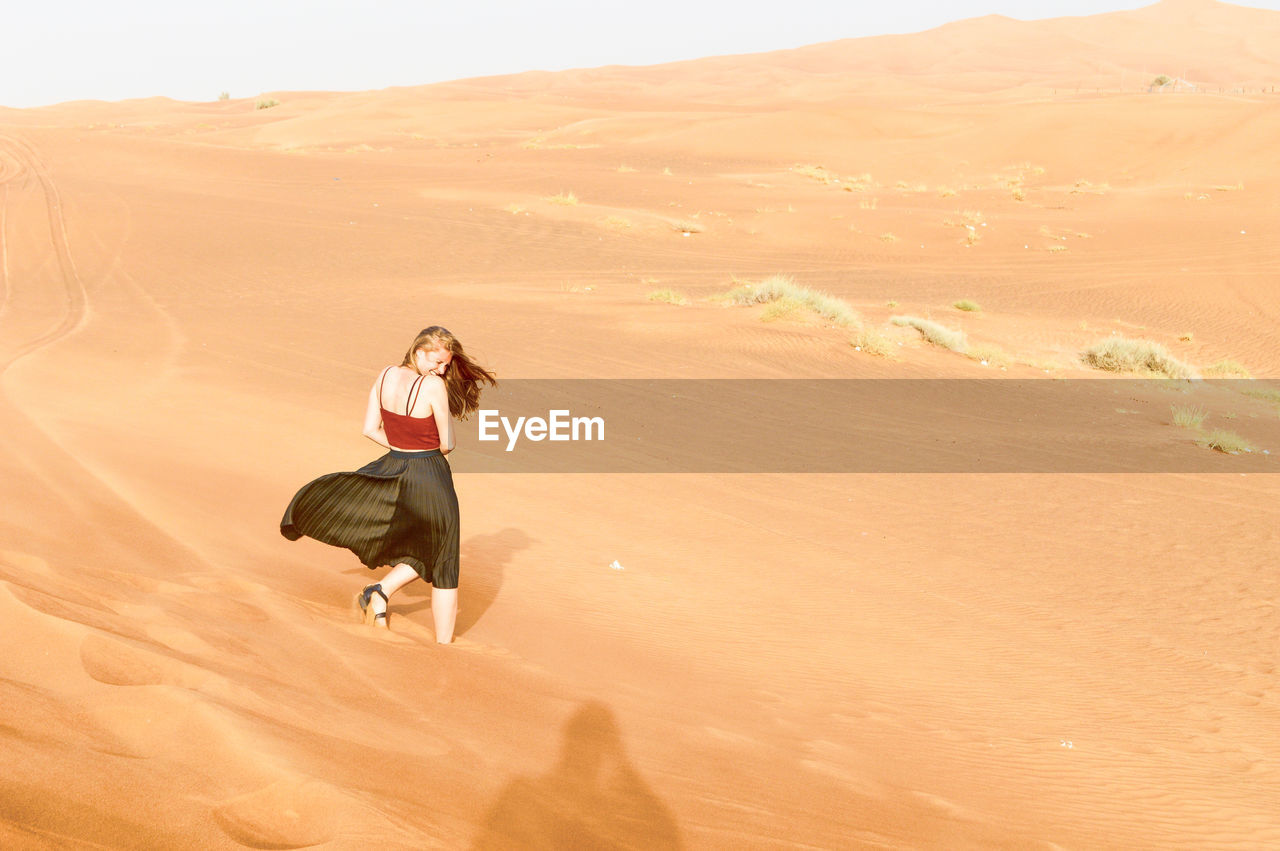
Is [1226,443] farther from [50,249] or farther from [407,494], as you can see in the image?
[50,249]

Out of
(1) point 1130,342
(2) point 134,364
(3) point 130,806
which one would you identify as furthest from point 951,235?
(3) point 130,806

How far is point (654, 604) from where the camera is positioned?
268 inches

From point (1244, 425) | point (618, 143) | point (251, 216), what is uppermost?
point (618, 143)

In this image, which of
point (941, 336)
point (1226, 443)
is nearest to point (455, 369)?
point (1226, 443)

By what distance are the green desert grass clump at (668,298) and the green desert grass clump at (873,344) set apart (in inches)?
161

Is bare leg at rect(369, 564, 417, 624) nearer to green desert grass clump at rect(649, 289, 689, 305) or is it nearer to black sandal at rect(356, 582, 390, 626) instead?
black sandal at rect(356, 582, 390, 626)

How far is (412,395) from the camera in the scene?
5184mm

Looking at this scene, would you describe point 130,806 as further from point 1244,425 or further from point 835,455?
point 1244,425

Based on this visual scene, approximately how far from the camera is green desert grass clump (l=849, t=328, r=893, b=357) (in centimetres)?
1566

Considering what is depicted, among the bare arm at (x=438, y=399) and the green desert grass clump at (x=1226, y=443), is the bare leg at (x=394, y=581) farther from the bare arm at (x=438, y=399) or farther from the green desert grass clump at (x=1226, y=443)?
the green desert grass clump at (x=1226, y=443)

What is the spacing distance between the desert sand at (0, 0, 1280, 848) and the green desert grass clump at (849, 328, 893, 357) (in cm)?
22

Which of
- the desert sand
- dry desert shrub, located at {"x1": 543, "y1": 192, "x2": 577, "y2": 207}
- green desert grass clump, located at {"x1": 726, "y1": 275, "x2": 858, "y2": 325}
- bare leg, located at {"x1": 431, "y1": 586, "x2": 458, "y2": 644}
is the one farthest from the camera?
dry desert shrub, located at {"x1": 543, "y1": 192, "x2": 577, "y2": 207}

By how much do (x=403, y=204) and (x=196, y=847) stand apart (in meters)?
31.5

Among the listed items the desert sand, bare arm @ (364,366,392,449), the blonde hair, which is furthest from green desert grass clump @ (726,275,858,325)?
bare arm @ (364,366,392,449)
